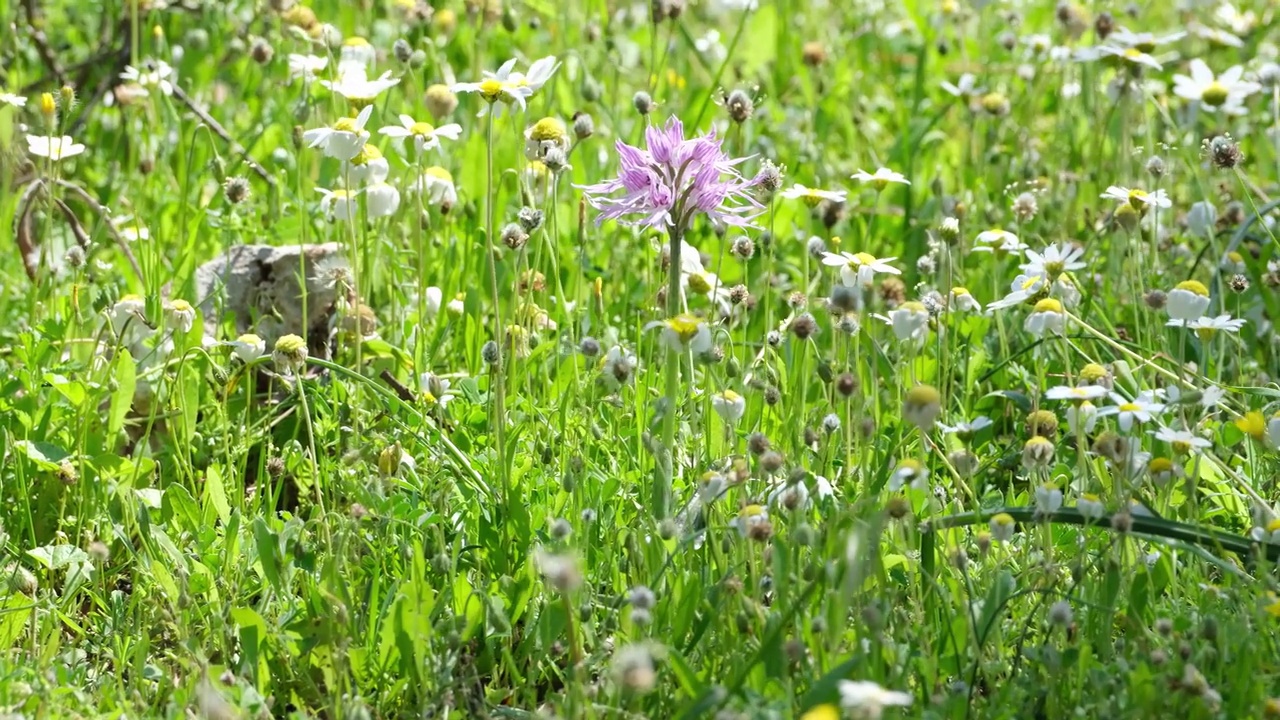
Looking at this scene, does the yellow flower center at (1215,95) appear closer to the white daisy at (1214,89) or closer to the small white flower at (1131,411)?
the white daisy at (1214,89)

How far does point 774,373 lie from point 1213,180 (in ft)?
6.12

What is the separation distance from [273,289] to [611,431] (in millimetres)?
796

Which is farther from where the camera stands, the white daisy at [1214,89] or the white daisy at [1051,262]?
the white daisy at [1214,89]

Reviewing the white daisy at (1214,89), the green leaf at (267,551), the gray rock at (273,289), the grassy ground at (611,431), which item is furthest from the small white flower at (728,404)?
the white daisy at (1214,89)

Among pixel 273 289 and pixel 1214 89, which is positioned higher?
pixel 1214 89

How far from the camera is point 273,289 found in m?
2.76

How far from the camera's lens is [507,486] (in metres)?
2.02

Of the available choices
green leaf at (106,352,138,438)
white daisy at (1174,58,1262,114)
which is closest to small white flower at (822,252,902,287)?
green leaf at (106,352,138,438)

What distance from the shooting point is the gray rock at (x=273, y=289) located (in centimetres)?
273

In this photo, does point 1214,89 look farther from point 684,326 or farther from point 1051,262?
point 684,326

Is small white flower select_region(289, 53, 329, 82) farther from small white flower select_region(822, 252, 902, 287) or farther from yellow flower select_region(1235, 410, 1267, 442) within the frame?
yellow flower select_region(1235, 410, 1267, 442)

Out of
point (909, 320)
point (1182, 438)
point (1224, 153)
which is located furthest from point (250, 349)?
point (1224, 153)

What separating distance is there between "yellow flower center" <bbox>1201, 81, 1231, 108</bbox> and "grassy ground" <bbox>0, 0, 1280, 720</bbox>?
2 centimetres

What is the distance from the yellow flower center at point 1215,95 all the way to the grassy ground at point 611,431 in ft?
0.05
